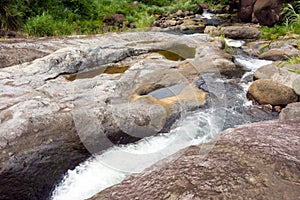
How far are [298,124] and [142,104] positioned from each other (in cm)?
189

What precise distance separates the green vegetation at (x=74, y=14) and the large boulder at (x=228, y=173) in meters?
7.64

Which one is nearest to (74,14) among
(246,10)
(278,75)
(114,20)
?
(114,20)

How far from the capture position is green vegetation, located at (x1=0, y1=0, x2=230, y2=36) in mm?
8438

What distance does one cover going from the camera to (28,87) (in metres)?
3.73

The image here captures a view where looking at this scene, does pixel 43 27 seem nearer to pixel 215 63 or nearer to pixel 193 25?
pixel 215 63

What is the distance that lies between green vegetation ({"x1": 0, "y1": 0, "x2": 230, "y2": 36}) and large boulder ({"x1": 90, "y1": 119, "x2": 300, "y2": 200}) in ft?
25.1

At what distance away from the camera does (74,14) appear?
36.8ft

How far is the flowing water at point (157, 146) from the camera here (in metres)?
2.72

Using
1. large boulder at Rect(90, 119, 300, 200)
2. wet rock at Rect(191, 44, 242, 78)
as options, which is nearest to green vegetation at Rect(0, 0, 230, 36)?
wet rock at Rect(191, 44, 242, 78)

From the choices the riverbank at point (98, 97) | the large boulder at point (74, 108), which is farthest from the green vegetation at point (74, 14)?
the large boulder at point (74, 108)

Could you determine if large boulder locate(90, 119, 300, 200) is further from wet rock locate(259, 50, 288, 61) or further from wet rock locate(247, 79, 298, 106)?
wet rock locate(259, 50, 288, 61)

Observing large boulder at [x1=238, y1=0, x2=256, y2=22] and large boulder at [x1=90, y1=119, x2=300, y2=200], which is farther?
large boulder at [x1=238, y1=0, x2=256, y2=22]

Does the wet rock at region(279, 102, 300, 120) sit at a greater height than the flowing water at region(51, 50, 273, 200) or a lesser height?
greater

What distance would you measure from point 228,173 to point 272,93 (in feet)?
10.1
